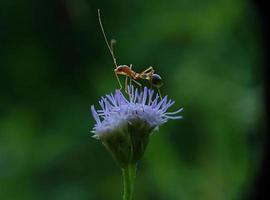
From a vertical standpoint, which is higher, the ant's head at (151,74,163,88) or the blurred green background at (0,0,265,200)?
the blurred green background at (0,0,265,200)

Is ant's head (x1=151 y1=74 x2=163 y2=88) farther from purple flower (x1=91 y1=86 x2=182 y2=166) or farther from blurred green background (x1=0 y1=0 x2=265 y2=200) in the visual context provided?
blurred green background (x1=0 y1=0 x2=265 y2=200)

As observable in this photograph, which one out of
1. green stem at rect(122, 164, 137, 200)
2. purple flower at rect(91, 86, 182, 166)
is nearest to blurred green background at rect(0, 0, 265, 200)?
purple flower at rect(91, 86, 182, 166)

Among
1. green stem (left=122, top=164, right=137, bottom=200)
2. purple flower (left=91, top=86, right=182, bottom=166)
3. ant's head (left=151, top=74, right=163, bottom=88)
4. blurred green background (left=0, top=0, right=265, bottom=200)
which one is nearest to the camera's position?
green stem (left=122, top=164, right=137, bottom=200)

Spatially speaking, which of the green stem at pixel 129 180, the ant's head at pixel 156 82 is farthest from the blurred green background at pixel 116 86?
the green stem at pixel 129 180

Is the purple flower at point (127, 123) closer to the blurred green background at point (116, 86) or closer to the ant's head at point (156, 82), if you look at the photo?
the ant's head at point (156, 82)

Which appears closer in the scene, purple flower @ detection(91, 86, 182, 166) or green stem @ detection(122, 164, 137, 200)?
green stem @ detection(122, 164, 137, 200)
